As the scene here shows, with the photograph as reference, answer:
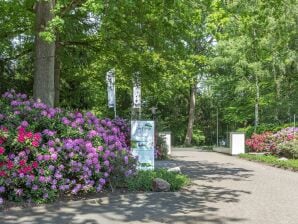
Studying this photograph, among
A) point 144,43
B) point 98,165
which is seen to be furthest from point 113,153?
point 144,43

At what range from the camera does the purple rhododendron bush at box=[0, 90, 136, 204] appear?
9.72m

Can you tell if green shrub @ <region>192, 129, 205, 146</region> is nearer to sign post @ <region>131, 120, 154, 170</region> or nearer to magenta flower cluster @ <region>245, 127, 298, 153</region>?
magenta flower cluster @ <region>245, 127, 298, 153</region>

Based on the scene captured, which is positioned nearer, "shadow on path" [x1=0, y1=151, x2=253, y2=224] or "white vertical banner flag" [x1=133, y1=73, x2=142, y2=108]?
"shadow on path" [x1=0, y1=151, x2=253, y2=224]

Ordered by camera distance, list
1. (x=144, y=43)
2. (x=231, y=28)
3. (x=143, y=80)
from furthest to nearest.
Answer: (x=231, y=28) < (x=143, y=80) < (x=144, y=43)

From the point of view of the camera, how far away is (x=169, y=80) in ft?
60.8

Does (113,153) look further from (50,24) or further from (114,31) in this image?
(114,31)

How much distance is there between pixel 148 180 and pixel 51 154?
9.04 feet

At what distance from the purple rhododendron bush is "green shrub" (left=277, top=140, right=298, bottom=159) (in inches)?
496

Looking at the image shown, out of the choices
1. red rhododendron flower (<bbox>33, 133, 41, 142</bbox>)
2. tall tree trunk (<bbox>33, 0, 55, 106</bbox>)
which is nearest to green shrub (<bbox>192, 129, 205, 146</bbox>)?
tall tree trunk (<bbox>33, 0, 55, 106</bbox>)

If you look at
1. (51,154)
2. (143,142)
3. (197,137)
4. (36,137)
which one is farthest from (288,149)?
(197,137)

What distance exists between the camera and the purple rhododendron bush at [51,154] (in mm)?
9719

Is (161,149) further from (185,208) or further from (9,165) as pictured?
(9,165)

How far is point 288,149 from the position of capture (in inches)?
909

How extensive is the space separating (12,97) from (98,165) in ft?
8.71
